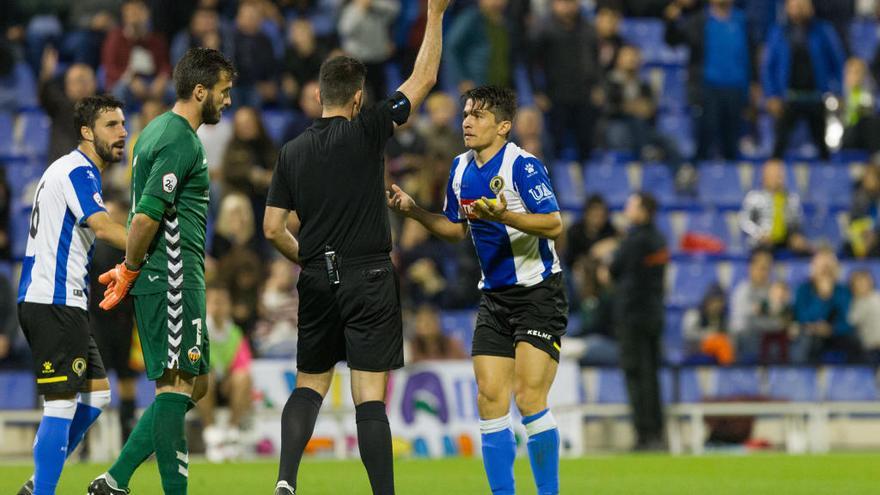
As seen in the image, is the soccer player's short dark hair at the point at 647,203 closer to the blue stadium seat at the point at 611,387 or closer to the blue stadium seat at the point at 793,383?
the blue stadium seat at the point at 611,387

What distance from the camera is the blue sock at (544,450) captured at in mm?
7961

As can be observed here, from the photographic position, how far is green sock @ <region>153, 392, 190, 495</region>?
23.7 ft

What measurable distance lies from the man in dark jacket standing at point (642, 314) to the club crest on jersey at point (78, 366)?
783 cm

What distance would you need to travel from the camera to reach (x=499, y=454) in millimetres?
7941

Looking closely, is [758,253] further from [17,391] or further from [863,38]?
[17,391]

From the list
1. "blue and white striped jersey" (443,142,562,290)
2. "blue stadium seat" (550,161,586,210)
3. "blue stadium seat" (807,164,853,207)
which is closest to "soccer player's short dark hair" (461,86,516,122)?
"blue and white striped jersey" (443,142,562,290)

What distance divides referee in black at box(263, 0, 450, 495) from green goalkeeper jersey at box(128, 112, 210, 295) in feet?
1.45

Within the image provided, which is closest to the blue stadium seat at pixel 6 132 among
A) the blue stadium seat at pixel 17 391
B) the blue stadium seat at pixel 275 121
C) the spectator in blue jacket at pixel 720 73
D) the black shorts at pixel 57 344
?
the blue stadium seat at pixel 275 121

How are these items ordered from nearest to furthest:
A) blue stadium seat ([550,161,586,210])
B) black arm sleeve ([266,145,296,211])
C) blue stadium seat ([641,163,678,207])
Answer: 1. black arm sleeve ([266,145,296,211])
2. blue stadium seat ([550,161,586,210])
3. blue stadium seat ([641,163,678,207])

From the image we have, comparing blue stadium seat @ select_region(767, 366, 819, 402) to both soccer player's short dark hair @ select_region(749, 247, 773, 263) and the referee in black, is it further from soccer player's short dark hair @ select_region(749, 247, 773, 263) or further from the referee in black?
the referee in black

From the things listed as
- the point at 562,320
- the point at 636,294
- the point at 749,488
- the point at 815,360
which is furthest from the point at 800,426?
the point at 562,320

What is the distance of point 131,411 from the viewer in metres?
12.8

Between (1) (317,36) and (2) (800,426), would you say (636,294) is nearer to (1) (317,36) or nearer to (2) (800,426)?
(2) (800,426)

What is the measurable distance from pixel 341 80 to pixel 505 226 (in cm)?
130
